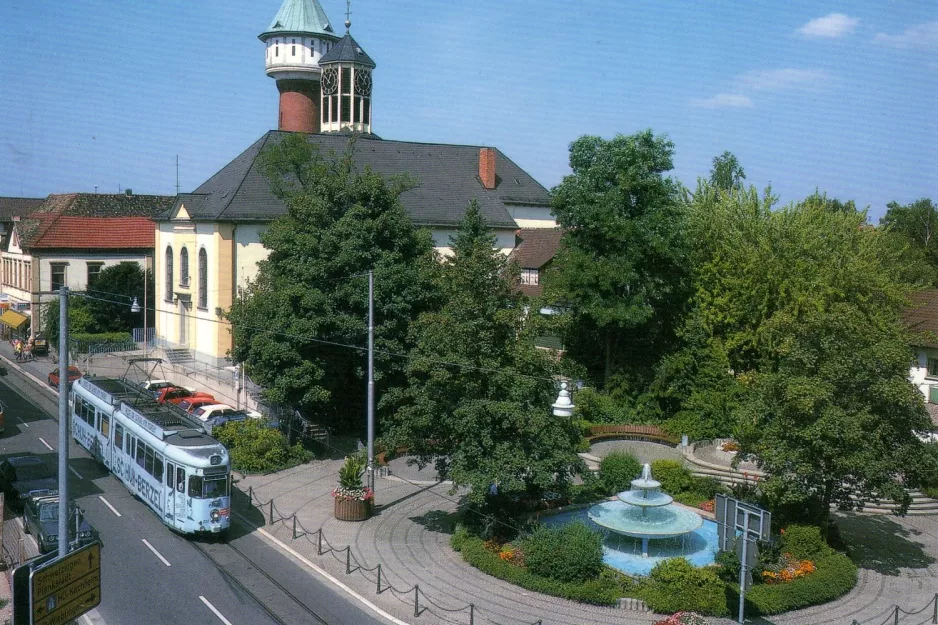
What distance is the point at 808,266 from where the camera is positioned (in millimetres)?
38375

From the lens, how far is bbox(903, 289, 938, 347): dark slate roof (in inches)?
1550

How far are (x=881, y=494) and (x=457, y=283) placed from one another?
477 inches

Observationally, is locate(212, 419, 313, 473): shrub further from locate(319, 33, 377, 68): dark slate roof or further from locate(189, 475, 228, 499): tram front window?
locate(319, 33, 377, 68): dark slate roof

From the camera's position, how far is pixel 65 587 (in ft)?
34.3

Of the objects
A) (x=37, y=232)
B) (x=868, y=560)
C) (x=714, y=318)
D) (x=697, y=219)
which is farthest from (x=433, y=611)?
(x=37, y=232)

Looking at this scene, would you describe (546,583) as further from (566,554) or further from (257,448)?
(257,448)

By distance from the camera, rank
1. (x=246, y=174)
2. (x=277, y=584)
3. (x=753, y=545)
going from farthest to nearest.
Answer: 1. (x=246, y=174)
2. (x=277, y=584)
3. (x=753, y=545)

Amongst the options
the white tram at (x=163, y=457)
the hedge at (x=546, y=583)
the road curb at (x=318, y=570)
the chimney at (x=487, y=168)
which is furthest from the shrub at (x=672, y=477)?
the chimney at (x=487, y=168)

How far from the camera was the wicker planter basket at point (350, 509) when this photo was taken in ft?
88.9

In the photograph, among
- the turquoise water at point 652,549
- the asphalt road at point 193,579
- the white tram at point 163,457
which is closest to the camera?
the asphalt road at point 193,579

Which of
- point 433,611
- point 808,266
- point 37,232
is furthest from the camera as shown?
point 37,232

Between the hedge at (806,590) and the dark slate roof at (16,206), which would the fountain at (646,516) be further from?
the dark slate roof at (16,206)

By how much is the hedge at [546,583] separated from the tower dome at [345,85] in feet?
143

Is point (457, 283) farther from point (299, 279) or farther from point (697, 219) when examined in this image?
point (697, 219)
